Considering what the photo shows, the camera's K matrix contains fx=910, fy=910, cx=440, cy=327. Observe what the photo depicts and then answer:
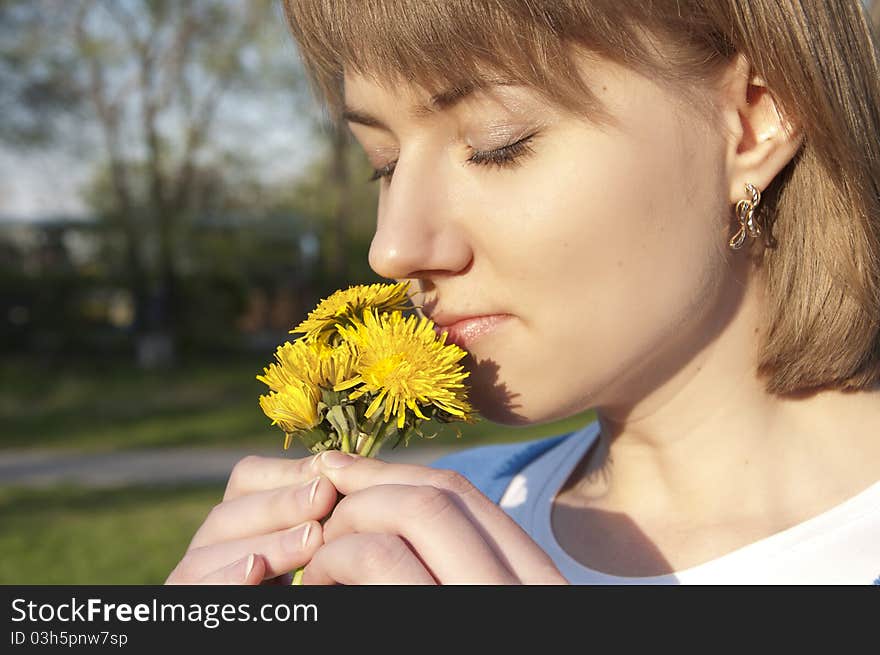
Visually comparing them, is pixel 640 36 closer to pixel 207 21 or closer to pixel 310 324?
pixel 310 324

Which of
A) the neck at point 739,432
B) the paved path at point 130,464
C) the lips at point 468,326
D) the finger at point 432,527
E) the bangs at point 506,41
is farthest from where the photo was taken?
the paved path at point 130,464

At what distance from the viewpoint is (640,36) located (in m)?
1.64

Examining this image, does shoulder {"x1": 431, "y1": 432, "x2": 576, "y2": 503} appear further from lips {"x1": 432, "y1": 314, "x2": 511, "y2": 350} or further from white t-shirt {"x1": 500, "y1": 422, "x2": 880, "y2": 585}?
lips {"x1": 432, "y1": 314, "x2": 511, "y2": 350}

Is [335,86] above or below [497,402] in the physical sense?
above

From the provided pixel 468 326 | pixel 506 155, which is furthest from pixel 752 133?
pixel 468 326

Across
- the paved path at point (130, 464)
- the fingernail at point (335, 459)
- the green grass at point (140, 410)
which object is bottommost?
the fingernail at point (335, 459)

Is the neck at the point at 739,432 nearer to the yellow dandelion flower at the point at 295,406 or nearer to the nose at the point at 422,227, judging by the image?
the nose at the point at 422,227

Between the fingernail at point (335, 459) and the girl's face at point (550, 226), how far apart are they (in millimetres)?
356

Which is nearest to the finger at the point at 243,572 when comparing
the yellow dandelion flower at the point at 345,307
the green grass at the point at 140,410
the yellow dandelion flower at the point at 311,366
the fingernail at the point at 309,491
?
the fingernail at the point at 309,491

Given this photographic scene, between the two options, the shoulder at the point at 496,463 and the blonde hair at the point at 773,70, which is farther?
the shoulder at the point at 496,463

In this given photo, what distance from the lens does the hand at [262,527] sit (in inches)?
57.4

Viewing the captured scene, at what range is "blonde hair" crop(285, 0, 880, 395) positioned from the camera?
157 centimetres
